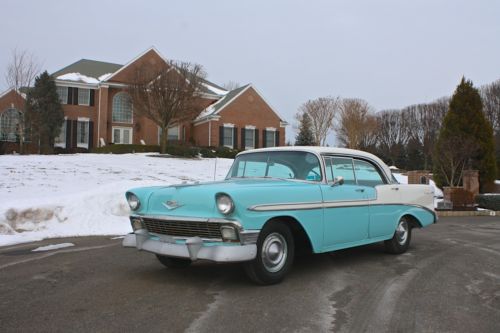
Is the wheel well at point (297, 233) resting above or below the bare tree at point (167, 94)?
below

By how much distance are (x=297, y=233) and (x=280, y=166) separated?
0.97 metres

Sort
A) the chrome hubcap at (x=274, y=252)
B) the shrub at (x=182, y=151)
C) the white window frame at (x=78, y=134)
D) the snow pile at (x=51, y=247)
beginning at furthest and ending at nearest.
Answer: the white window frame at (x=78, y=134)
the shrub at (x=182, y=151)
the snow pile at (x=51, y=247)
the chrome hubcap at (x=274, y=252)

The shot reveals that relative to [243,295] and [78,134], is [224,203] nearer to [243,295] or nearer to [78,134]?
[243,295]

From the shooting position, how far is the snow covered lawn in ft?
30.3

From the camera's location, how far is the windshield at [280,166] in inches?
233

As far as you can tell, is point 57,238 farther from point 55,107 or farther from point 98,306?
point 55,107

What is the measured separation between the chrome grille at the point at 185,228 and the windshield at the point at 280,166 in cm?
154

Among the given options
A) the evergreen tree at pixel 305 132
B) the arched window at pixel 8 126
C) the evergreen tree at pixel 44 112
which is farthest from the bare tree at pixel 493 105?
the arched window at pixel 8 126

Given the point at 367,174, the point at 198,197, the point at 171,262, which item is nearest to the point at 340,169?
the point at 367,174

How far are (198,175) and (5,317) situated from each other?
1812cm

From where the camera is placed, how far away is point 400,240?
729 centimetres

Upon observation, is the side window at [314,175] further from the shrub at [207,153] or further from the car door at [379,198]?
the shrub at [207,153]

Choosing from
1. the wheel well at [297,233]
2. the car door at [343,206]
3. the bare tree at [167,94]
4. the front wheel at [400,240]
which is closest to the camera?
the wheel well at [297,233]

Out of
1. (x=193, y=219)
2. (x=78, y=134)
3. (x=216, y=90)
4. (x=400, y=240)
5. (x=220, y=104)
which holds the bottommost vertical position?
(x=400, y=240)
